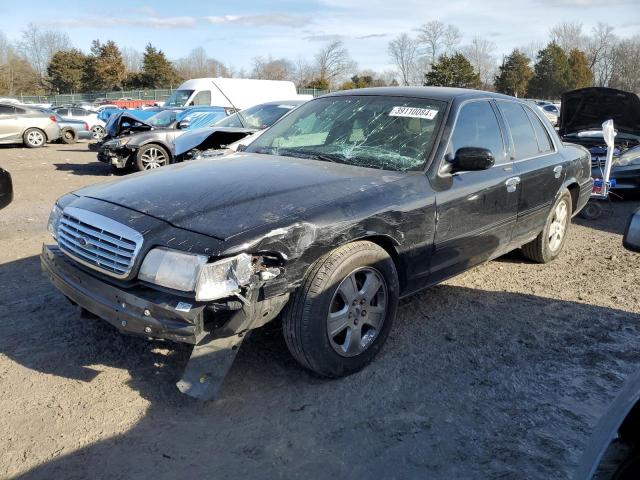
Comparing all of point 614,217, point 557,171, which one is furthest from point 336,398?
point 614,217

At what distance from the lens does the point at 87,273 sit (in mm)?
3119

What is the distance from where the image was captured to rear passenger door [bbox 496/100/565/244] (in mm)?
4672

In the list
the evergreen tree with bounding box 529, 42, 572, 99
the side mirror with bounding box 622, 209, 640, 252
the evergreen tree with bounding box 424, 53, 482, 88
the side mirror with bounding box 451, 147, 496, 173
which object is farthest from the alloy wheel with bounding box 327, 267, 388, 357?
the evergreen tree with bounding box 529, 42, 572, 99

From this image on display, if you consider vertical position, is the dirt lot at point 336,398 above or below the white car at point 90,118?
below

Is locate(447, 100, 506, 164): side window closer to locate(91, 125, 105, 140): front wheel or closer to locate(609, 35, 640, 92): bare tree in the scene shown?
locate(91, 125, 105, 140): front wheel

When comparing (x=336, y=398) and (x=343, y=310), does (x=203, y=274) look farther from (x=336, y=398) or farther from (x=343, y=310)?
(x=336, y=398)

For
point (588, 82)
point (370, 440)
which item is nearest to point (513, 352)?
point (370, 440)

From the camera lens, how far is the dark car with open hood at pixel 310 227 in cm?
277

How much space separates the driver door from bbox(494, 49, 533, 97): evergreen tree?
155 ft

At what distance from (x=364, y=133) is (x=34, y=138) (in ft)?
55.9

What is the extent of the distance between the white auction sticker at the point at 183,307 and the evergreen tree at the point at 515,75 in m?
49.8

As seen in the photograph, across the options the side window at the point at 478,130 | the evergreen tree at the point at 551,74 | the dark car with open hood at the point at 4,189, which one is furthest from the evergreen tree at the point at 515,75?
the dark car with open hood at the point at 4,189

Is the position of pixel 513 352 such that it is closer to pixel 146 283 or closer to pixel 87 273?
pixel 146 283

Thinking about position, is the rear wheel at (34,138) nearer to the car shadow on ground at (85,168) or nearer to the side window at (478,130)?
the car shadow on ground at (85,168)
